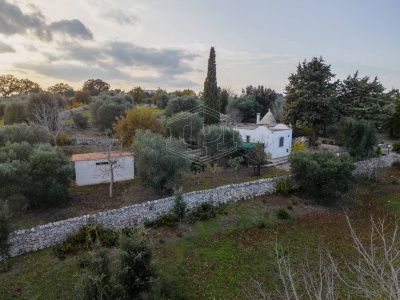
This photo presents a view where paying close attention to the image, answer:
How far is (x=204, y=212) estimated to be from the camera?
13398 mm

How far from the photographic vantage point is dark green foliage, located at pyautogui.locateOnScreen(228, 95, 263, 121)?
40188 millimetres

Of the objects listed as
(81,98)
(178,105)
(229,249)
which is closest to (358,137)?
(229,249)

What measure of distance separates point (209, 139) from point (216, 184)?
6.01 meters

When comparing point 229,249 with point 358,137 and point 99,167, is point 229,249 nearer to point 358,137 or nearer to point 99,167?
point 99,167

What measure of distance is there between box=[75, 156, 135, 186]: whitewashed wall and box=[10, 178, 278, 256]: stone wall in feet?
16.4

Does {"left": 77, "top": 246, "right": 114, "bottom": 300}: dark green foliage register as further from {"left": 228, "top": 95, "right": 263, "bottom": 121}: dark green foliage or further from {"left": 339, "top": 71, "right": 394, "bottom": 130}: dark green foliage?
{"left": 228, "top": 95, "right": 263, "bottom": 121}: dark green foliage

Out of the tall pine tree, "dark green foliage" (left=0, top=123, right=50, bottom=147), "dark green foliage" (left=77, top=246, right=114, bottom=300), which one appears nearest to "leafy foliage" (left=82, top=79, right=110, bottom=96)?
the tall pine tree

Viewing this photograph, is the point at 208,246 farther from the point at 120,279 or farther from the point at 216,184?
the point at 216,184

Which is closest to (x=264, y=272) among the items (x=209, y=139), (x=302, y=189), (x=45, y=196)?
(x=302, y=189)

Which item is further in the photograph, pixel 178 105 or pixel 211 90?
pixel 178 105

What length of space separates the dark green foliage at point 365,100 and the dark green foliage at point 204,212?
2271 cm

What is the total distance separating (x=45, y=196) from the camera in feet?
40.3

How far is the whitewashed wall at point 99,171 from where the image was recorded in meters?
15.8

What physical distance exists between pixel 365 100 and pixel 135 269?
104ft
